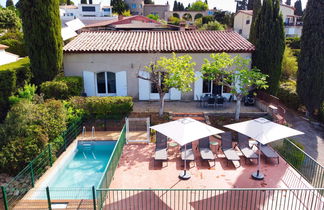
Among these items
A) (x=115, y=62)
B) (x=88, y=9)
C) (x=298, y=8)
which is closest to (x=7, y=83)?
(x=115, y=62)

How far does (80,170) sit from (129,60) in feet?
28.7

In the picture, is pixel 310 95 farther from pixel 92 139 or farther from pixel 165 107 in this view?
pixel 92 139

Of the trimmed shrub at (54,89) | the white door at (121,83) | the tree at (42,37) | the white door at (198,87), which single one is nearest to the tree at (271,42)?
the white door at (198,87)

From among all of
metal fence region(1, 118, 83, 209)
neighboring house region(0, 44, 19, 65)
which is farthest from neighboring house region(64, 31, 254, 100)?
metal fence region(1, 118, 83, 209)

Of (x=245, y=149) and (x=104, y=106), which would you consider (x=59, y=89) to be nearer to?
(x=104, y=106)

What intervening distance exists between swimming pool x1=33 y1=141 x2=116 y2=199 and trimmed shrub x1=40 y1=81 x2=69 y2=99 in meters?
3.86

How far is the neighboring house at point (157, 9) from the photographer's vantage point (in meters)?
88.0

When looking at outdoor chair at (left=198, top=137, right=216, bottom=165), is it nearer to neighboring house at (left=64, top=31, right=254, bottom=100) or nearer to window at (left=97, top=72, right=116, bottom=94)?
neighboring house at (left=64, top=31, right=254, bottom=100)

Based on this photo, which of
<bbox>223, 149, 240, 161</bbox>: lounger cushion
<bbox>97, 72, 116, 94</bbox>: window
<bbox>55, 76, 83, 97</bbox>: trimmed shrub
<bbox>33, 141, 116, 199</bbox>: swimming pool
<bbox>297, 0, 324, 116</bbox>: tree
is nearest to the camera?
<bbox>33, 141, 116, 199</bbox>: swimming pool

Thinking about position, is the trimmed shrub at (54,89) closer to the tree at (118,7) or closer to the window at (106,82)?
the window at (106,82)

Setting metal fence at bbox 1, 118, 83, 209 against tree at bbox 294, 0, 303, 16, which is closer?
metal fence at bbox 1, 118, 83, 209

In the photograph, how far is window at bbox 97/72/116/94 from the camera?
18453 mm

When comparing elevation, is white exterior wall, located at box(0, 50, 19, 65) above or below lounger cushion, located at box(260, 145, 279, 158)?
above

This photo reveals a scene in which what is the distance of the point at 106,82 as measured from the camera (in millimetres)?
18484
